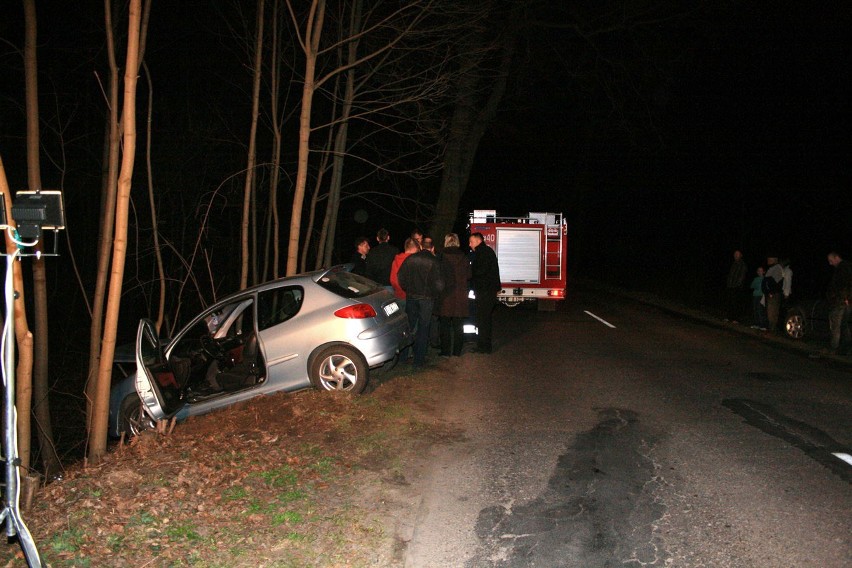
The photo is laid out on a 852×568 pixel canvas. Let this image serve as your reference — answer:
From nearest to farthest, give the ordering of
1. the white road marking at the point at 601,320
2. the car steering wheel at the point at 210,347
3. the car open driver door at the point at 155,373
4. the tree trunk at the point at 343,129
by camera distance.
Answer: the car open driver door at the point at 155,373, the car steering wheel at the point at 210,347, the tree trunk at the point at 343,129, the white road marking at the point at 601,320

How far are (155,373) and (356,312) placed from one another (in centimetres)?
264

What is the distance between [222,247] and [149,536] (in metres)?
23.3

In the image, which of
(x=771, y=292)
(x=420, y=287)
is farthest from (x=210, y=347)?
(x=771, y=292)

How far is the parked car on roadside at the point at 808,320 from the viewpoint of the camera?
1505 centimetres

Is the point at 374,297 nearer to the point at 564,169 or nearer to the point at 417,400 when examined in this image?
the point at 417,400

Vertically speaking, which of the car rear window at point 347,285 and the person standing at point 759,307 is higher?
the car rear window at point 347,285

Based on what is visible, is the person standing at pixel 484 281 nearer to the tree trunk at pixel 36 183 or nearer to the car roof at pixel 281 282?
the car roof at pixel 281 282

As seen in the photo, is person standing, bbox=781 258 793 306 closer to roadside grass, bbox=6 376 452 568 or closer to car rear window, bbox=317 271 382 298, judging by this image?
car rear window, bbox=317 271 382 298

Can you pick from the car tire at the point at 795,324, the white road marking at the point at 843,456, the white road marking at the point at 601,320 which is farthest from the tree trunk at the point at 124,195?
the car tire at the point at 795,324

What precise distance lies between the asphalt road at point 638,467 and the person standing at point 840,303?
1.19m

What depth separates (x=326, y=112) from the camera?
23.4m

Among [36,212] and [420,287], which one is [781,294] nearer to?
[420,287]

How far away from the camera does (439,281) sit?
11.5m

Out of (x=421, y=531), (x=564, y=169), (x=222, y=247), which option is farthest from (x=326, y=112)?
(x=564, y=169)
